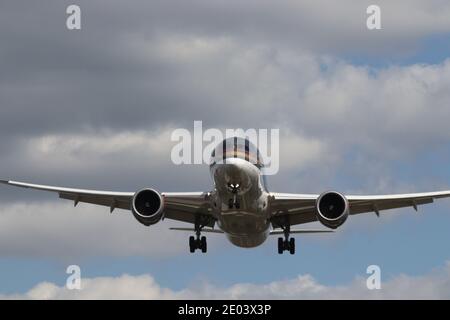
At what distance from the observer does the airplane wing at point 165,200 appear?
158ft

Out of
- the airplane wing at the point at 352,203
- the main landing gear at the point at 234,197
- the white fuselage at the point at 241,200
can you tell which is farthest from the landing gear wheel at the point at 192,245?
the main landing gear at the point at 234,197

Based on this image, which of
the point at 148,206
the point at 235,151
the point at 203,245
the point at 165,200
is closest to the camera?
the point at 235,151

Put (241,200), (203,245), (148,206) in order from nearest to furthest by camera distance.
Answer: (241,200) → (148,206) → (203,245)

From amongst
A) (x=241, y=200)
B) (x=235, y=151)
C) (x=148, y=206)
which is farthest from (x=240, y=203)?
(x=148, y=206)

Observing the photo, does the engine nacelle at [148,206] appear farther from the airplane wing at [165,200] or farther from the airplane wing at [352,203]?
the airplane wing at [352,203]

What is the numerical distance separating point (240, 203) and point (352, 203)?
7.35 m

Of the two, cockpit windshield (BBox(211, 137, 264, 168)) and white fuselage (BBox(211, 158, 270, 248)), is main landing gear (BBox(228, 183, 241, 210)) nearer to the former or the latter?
white fuselage (BBox(211, 158, 270, 248))

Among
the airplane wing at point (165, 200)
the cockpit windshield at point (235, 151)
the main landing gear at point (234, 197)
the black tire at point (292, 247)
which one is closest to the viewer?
the main landing gear at point (234, 197)

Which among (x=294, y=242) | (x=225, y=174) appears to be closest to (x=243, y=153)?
(x=225, y=174)

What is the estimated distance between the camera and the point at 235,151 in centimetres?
4488

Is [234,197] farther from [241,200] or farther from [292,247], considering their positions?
[292,247]

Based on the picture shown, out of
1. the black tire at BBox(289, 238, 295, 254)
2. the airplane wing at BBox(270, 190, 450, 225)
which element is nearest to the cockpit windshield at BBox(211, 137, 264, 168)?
the airplane wing at BBox(270, 190, 450, 225)
